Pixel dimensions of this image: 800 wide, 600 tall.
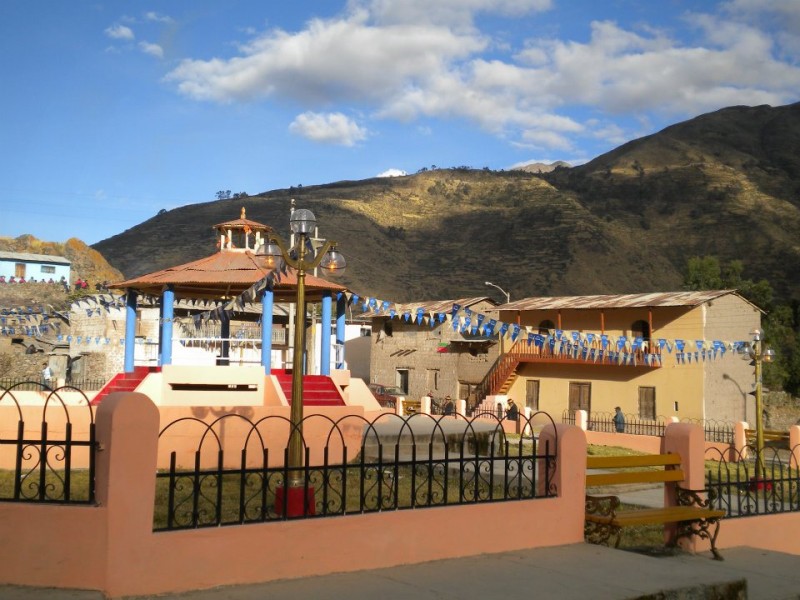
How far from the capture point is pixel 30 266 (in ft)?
181

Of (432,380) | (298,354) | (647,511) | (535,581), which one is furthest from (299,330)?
(432,380)

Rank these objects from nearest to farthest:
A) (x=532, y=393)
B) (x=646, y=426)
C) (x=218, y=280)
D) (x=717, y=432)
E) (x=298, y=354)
A: (x=298, y=354)
(x=218, y=280)
(x=717, y=432)
(x=646, y=426)
(x=532, y=393)

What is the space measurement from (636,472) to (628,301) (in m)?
24.7

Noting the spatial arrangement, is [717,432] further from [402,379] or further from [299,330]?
[299,330]

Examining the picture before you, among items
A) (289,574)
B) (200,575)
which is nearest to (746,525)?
(289,574)

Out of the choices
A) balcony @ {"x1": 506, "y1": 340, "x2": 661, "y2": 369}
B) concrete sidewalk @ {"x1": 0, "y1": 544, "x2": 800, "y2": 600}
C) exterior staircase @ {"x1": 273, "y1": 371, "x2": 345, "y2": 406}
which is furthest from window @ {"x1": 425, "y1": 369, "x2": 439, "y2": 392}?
concrete sidewalk @ {"x1": 0, "y1": 544, "x2": 800, "y2": 600}

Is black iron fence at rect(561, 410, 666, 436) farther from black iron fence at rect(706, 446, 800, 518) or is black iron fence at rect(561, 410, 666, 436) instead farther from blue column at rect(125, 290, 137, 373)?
blue column at rect(125, 290, 137, 373)

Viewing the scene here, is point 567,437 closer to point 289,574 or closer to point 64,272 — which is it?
point 289,574

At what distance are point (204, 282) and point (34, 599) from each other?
12635 millimetres

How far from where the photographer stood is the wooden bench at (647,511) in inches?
344

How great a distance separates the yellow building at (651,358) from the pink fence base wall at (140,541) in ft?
74.6

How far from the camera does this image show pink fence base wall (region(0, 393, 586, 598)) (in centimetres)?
622

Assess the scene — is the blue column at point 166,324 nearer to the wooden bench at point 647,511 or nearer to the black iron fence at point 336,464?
the black iron fence at point 336,464

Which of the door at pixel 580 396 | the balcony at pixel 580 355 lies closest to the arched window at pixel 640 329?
the balcony at pixel 580 355
